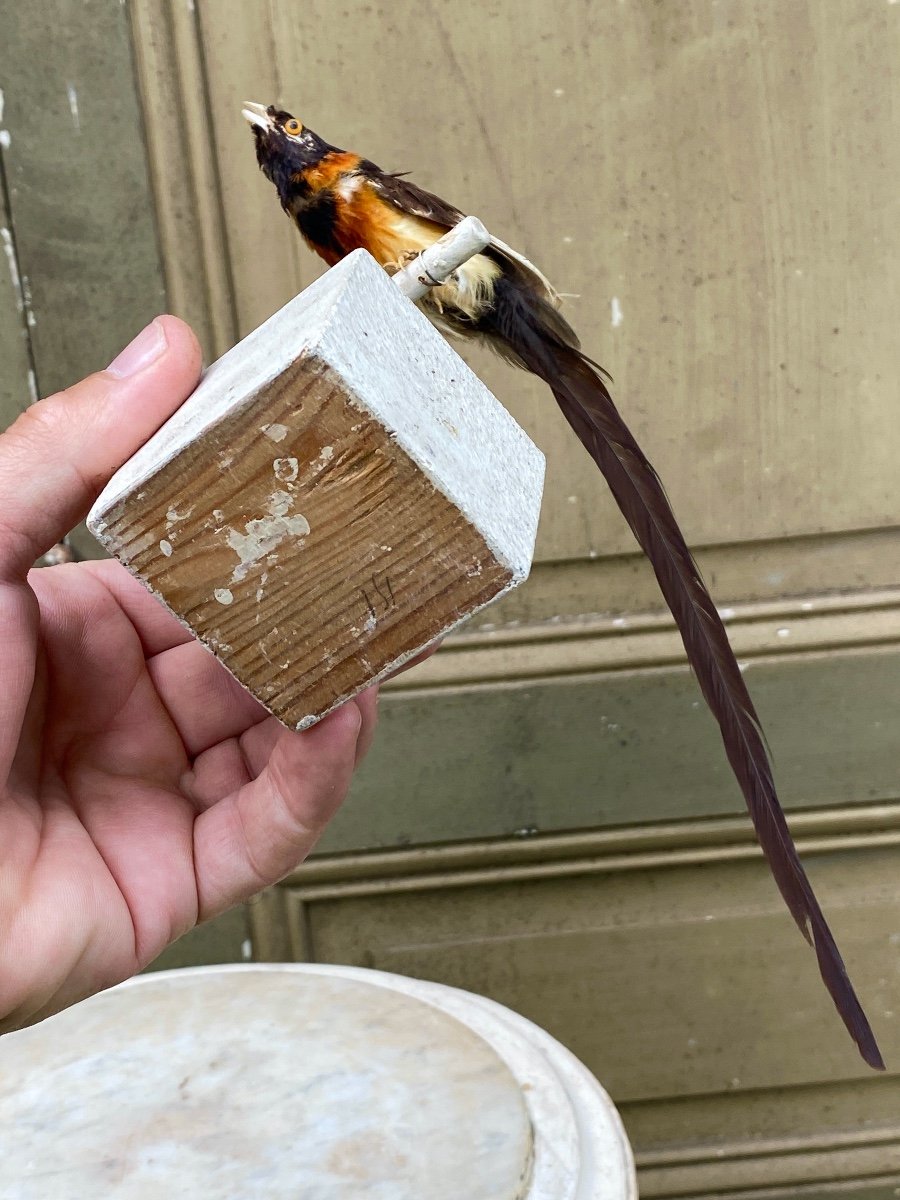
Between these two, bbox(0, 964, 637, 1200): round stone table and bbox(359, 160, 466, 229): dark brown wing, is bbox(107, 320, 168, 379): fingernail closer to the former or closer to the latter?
bbox(359, 160, 466, 229): dark brown wing

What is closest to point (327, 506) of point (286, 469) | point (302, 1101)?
point (286, 469)

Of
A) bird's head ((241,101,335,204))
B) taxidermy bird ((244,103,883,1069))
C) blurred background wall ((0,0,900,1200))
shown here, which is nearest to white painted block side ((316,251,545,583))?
taxidermy bird ((244,103,883,1069))

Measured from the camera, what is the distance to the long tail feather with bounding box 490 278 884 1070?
634 millimetres

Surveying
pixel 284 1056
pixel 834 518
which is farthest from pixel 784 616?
pixel 284 1056

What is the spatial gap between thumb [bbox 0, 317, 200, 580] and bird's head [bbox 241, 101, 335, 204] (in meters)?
0.19

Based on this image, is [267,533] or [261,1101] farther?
[261,1101]

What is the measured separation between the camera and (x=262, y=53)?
1.16 m

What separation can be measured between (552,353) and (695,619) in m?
0.22

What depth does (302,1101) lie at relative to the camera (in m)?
0.82

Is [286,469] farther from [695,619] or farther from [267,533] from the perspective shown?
[695,619]

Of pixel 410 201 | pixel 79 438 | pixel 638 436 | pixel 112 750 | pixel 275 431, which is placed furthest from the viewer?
pixel 638 436

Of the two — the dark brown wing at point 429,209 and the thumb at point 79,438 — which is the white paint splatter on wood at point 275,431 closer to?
the thumb at point 79,438

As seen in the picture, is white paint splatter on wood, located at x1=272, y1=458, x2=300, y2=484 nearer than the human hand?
Yes

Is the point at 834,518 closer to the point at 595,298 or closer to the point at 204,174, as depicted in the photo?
the point at 595,298
